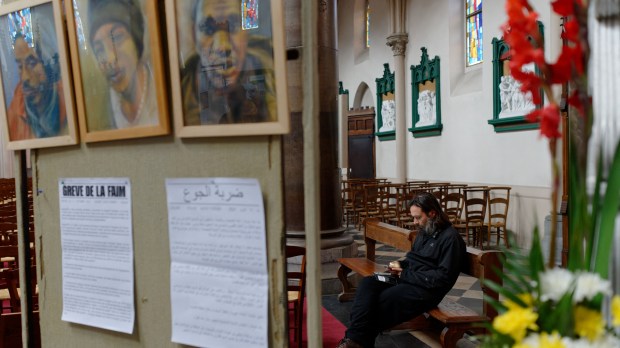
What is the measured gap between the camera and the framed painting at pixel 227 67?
1271 millimetres

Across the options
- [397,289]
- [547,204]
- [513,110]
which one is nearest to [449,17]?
[513,110]

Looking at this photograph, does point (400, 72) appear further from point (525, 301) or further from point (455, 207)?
point (525, 301)

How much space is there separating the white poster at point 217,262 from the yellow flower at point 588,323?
26.0 inches

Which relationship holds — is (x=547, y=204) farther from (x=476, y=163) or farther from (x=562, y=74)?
(x=562, y=74)

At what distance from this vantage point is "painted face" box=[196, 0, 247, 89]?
4.34 feet

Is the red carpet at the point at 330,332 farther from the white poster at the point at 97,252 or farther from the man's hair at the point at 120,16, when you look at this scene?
the man's hair at the point at 120,16

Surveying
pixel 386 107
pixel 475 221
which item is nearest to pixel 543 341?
pixel 475 221

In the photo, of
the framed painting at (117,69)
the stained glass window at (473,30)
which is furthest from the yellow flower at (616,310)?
the stained glass window at (473,30)

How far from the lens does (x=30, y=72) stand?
1709 mm

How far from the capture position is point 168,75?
1441 millimetres

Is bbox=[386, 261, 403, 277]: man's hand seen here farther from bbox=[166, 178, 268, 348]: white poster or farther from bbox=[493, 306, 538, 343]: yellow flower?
bbox=[493, 306, 538, 343]: yellow flower

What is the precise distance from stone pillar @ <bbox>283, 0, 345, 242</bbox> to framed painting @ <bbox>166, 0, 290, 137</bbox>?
10.8ft

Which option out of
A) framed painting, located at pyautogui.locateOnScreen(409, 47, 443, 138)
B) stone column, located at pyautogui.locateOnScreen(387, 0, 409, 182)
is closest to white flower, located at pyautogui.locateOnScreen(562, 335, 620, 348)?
framed painting, located at pyautogui.locateOnScreen(409, 47, 443, 138)

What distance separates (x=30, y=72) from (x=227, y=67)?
2.42ft
